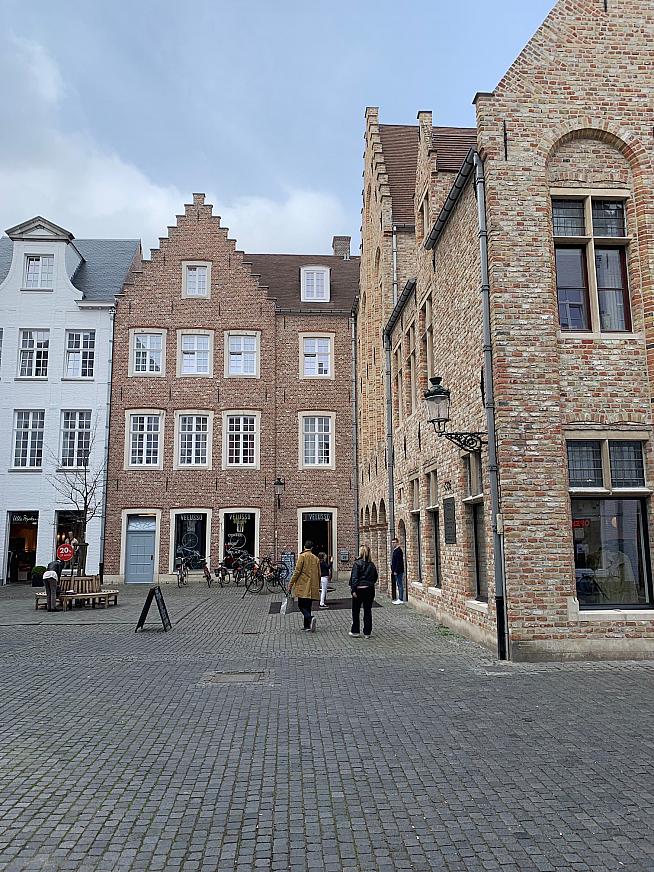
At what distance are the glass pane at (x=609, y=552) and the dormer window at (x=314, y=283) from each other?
22367 millimetres

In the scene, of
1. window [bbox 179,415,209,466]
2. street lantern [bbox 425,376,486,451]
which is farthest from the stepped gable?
street lantern [bbox 425,376,486,451]

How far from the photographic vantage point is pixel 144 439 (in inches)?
1134

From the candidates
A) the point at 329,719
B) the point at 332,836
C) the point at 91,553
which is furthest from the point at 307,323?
the point at 332,836

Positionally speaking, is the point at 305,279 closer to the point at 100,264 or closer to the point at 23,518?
the point at 100,264

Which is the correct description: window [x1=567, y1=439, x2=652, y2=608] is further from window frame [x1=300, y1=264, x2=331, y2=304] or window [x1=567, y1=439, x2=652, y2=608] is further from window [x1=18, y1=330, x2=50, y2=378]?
window [x1=18, y1=330, x2=50, y2=378]

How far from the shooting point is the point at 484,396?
1118cm

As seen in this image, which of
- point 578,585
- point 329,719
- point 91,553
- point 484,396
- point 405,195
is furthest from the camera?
point 91,553

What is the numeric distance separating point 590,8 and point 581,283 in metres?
4.53

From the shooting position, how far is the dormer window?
31625 millimetres

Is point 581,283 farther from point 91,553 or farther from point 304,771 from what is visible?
point 91,553

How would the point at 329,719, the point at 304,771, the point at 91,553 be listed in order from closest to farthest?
the point at 304,771 < the point at 329,719 < the point at 91,553

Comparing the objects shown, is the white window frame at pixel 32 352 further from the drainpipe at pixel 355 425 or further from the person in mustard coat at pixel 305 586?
the person in mustard coat at pixel 305 586

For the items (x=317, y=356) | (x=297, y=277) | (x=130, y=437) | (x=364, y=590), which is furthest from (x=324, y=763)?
(x=297, y=277)

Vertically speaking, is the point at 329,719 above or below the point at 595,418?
below
